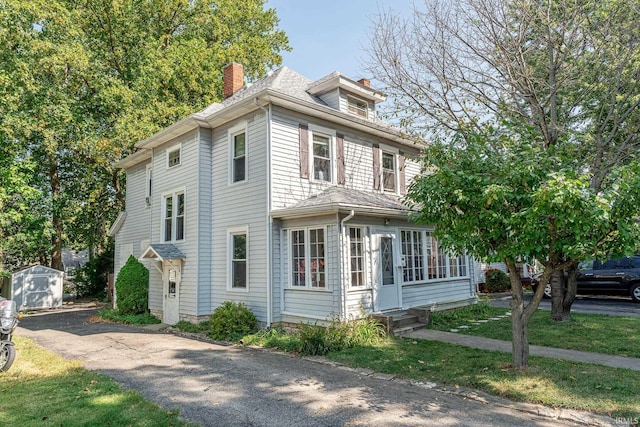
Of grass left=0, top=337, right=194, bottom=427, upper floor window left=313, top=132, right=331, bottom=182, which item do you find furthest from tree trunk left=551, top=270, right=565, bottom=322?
grass left=0, top=337, right=194, bottom=427

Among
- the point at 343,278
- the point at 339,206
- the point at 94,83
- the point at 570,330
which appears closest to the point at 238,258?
the point at 343,278

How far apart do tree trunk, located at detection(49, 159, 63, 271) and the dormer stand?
592 inches

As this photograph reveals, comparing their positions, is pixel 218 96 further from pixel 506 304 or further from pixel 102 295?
pixel 506 304

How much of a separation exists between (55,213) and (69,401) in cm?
1797

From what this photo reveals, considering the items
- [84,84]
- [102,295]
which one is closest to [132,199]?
[84,84]

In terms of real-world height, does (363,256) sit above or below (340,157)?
below

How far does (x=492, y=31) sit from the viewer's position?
8984 mm

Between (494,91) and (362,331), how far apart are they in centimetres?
692

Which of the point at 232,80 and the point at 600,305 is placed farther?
the point at 232,80

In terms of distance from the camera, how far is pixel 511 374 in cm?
600

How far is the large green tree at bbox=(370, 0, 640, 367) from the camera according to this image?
5.29 m

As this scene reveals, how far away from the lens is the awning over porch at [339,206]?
9.00 m

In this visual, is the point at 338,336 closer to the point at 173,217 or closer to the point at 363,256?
the point at 363,256

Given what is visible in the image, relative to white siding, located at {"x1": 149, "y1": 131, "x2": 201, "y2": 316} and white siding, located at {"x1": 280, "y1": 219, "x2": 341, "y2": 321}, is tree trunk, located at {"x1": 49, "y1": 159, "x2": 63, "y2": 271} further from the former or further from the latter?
white siding, located at {"x1": 280, "y1": 219, "x2": 341, "y2": 321}
